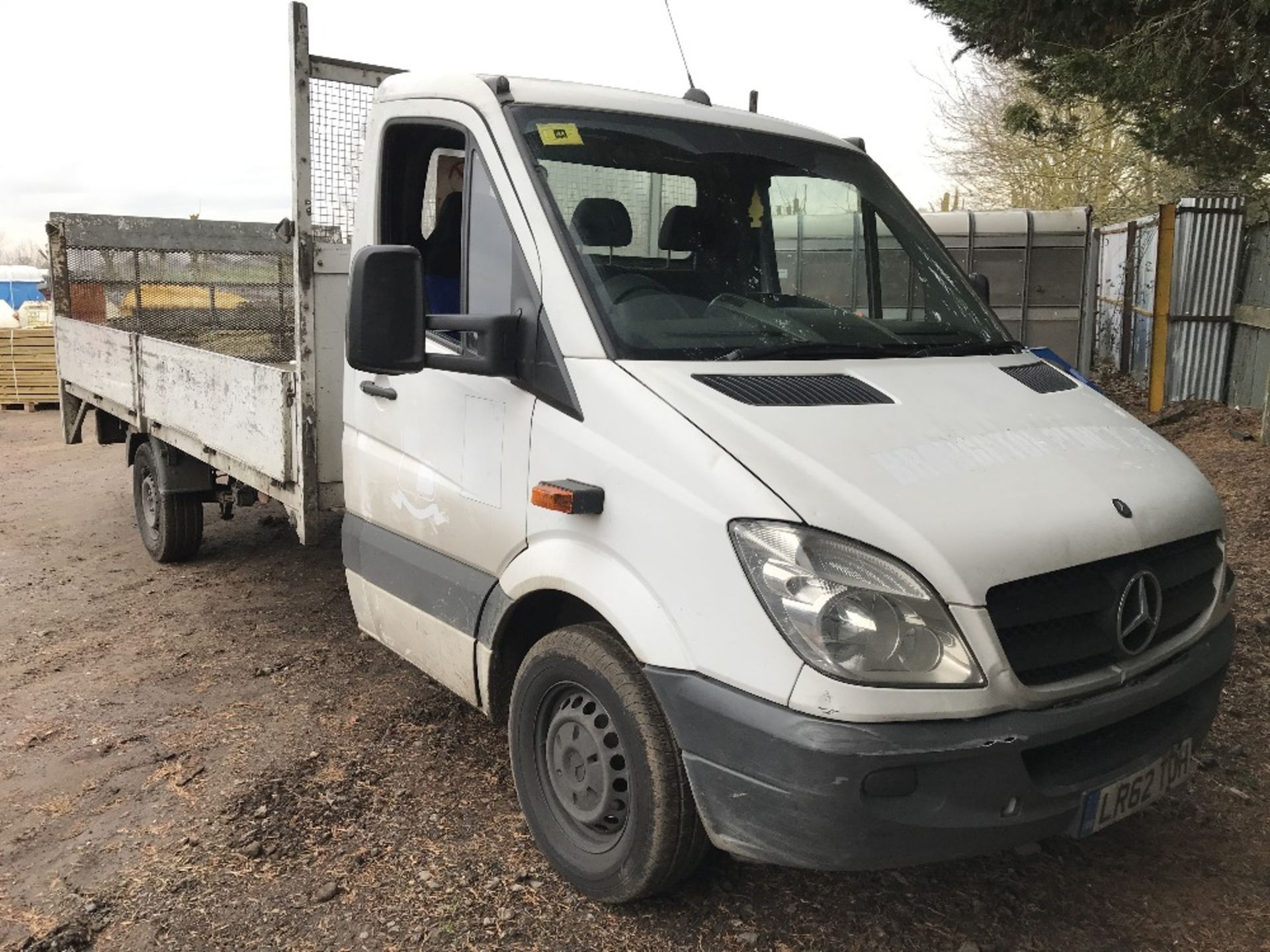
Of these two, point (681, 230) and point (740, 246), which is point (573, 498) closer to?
point (681, 230)

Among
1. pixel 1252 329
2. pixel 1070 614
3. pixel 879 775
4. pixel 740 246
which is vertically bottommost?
pixel 879 775

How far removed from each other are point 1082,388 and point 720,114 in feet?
A: 4.93

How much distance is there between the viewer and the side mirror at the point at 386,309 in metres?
2.82

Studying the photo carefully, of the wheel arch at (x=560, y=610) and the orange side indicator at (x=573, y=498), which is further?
the orange side indicator at (x=573, y=498)

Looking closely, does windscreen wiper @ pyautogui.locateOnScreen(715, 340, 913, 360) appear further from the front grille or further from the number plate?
the number plate

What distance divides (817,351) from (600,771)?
131 centimetres

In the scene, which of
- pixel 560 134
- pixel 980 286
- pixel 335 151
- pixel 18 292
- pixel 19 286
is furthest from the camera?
pixel 19 286

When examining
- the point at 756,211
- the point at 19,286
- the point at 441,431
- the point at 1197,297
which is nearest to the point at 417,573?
the point at 441,431

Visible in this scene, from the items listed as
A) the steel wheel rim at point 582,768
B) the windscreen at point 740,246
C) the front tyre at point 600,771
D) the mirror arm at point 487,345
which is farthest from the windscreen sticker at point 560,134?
the steel wheel rim at point 582,768

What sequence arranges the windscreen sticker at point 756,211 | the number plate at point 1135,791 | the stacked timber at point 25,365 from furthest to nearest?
1. the stacked timber at point 25,365
2. the windscreen sticker at point 756,211
3. the number plate at point 1135,791

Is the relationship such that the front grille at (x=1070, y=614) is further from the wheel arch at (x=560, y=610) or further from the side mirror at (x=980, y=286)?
the side mirror at (x=980, y=286)

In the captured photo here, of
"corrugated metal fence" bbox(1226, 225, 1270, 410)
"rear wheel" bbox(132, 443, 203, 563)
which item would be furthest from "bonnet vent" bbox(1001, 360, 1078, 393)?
"corrugated metal fence" bbox(1226, 225, 1270, 410)

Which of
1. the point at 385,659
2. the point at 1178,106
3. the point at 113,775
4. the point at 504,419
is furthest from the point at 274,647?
the point at 1178,106

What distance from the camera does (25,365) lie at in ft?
52.7
